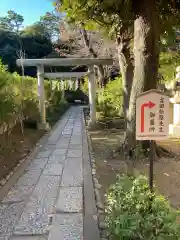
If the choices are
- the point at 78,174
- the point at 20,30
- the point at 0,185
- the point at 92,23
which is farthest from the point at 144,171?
the point at 20,30

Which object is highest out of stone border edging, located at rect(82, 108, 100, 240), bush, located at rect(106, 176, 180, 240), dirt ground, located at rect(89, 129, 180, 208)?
bush, located at rect(106, 176, 180, 240)

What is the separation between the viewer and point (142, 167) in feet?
20.7

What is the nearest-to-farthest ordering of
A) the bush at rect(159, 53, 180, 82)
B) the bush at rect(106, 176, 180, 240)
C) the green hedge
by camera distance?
1. the bush at rect(106, 176, 180, 240)
2. the green hedge
3. the bush at rect(159, 53, 180, 82)

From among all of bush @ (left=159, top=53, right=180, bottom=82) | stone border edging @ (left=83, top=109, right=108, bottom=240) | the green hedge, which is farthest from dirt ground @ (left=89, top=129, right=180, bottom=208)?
bush @ (left=159, top=53, right=180, bottom=82)

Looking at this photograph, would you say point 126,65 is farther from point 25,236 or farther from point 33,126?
point 25,236

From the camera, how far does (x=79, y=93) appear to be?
107 feet

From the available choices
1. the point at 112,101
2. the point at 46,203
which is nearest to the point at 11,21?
the point at 112,101

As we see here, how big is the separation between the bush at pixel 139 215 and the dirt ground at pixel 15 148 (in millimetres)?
3050

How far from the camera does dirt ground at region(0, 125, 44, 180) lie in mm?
6169

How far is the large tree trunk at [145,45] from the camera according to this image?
678 cm

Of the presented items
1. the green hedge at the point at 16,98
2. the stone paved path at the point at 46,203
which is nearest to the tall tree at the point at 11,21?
the green hedge at the point at 16,98

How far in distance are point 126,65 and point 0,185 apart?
527 cm

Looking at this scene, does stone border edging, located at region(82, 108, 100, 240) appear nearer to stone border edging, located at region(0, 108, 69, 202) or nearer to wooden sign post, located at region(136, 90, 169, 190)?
wooden sign post, located at region(136, 90, 169, 190)

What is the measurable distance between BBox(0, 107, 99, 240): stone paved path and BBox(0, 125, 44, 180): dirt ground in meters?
0.40
